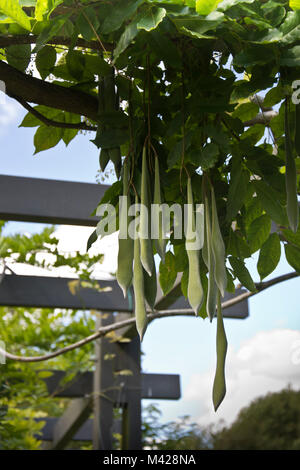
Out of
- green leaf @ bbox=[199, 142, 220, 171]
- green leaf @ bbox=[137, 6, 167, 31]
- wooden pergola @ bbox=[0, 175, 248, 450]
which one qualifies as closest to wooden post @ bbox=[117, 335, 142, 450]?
wooden pergola @ bbox=[0, 175, 248, 450]

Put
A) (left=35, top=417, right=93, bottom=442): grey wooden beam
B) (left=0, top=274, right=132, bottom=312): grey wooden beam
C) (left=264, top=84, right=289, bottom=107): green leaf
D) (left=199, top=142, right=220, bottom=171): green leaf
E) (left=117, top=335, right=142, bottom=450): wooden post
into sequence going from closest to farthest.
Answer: (left=199, top=142, right=220, bottom=171): green leaf < (left=264, top=84, right=289, bottom=107): green leaf < (left=0, top=274, right=132, bottom=312): grey wooden beam < (left=117, top=335, right=142, bottom=450): wooden post < (left=35, top=417, right=93, bottom=442): grey wooden beam

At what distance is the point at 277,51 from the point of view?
61cm

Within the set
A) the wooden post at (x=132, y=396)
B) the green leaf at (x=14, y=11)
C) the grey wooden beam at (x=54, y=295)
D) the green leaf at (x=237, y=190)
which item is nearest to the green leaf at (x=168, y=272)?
the green leaf at (x=237, y=190)

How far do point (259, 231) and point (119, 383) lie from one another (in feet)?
8.80

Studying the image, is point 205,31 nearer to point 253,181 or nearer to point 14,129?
point 253,181

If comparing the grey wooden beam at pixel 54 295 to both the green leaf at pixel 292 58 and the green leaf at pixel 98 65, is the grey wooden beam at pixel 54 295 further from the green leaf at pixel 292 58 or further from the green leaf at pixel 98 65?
the green leaf at pixel 292 58

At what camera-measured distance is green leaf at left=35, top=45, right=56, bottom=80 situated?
79 cm

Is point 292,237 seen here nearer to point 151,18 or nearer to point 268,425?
point 151,18

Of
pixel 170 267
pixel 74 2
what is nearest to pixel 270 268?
pixel 170 267

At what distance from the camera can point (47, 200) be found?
217 centimetres

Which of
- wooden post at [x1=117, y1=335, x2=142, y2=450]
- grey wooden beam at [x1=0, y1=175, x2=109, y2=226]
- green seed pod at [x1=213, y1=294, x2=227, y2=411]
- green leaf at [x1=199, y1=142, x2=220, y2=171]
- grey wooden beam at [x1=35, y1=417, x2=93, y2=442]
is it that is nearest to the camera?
green seed pod at [x1=213, y1=294, x2=227, y2=411]

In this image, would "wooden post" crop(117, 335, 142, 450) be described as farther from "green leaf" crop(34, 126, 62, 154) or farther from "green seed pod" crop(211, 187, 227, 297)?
"green seed pod" crop(211, 187, 227, 297)

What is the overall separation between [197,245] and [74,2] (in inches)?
11.6

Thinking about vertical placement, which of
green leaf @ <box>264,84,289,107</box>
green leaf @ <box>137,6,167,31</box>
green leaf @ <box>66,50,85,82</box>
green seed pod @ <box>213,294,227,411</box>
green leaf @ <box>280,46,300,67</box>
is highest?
green leaf @ <box>66,50,85,82</box>
